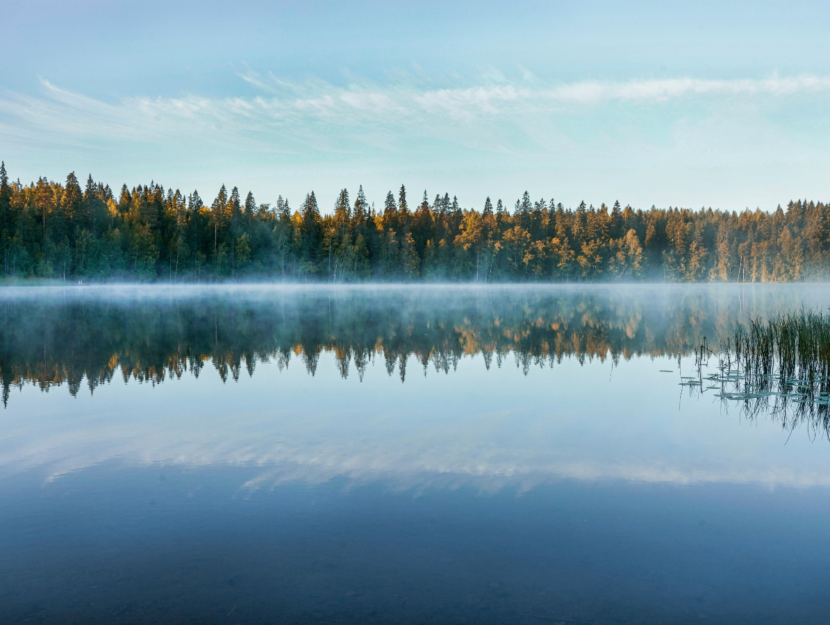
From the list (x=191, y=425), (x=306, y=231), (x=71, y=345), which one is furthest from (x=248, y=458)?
(x=306, y=231)

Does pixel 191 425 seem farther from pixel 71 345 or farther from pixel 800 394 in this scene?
pixel 71 345

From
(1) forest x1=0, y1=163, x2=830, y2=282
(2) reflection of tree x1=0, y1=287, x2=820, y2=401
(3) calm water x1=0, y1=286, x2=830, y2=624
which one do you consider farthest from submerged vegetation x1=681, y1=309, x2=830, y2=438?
(1) forest x1=0, y1=163, x2=830, y2=282

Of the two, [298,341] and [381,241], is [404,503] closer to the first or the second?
[298,341]

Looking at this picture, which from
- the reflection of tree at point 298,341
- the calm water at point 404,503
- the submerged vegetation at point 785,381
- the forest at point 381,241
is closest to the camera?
the calm water at point 404,503

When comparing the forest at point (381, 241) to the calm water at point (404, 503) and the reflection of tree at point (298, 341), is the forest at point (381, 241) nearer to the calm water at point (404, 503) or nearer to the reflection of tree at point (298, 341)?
the reflection of tree at point (298, 341)

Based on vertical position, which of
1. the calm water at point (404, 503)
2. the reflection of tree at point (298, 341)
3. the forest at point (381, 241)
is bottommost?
the calm water at point (404, 503)

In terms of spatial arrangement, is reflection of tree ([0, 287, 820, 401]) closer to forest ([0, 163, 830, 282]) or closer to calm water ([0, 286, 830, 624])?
calm water ([0, 286, 830, 624])

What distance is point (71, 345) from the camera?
18.2 metres

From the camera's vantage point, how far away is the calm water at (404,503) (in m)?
4.10

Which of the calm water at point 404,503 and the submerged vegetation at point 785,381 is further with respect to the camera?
the submerged vegetation at point 785,381

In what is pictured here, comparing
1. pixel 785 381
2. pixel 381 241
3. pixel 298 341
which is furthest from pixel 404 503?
pixel 381 241

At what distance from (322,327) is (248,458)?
60.3 feet

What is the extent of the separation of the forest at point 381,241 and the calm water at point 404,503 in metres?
92.8

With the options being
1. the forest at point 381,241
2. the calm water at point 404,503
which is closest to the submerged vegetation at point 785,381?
the calm water at point 404,503
